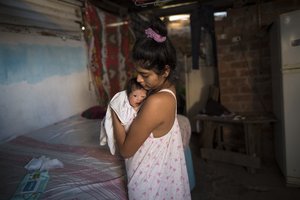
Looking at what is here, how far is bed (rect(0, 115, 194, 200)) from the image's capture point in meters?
1.28

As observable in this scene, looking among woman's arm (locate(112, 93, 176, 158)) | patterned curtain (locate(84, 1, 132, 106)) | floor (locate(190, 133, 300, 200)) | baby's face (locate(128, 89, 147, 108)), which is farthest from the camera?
patterned curtain (locate(84, 1, 132, 106))

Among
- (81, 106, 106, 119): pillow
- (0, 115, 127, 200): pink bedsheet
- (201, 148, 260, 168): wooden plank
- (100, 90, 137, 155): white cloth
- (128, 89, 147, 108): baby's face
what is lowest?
(201, 148, 260, 168): wooden plank

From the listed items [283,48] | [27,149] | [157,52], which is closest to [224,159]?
[283,48]

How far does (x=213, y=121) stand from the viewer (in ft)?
10.5

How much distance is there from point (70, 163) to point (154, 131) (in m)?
0.76

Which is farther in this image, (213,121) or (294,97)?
(213,121)

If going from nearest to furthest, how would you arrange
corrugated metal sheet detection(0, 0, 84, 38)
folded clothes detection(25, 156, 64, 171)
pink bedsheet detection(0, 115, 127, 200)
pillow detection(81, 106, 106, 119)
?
pink bedsheet detection(0, 115, 127, 200) < folded clothes detection(25, 156, 64, 171) < corrugated metal sheet detection(0, 0, 84, 38) < pillow detection(81, 106, 106, 119)

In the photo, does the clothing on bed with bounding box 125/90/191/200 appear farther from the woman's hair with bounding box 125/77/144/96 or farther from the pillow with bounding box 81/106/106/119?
the pillow with bounding box 81/106/106/119

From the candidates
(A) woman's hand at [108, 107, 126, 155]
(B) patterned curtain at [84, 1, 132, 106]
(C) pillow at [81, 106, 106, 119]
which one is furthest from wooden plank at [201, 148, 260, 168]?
(A) woman's hand at [108, 107, 126, 155]

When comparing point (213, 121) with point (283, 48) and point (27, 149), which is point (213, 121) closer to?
point (283, 48)

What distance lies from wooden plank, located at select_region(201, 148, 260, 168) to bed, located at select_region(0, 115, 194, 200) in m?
0.89

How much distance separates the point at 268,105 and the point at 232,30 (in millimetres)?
1088

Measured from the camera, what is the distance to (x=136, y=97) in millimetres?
1149

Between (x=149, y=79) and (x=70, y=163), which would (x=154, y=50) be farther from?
(x=70, y=163)
